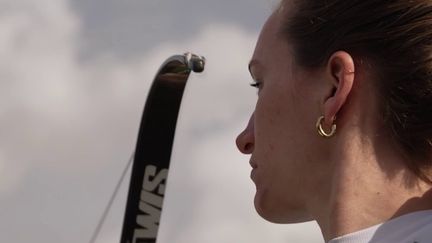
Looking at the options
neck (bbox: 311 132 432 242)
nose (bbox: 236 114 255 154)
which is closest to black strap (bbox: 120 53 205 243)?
nose (bbox: 236 114 255 154)

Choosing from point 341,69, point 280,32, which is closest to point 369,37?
point 341,69

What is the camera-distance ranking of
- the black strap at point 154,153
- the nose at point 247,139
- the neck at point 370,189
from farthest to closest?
the black strap at point 154,153, the nose at point 247,139, the neck at point 370,189

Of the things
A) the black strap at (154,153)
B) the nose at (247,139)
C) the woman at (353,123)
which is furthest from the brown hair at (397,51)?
the black strap at (154,153)

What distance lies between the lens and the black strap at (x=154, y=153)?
927cm

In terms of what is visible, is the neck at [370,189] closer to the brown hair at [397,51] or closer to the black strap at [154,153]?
the brown hair at [397,51]

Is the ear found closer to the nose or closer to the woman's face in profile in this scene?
the woman's face in profile

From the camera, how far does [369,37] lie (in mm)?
1224

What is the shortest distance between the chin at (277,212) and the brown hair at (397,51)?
0.23 meters

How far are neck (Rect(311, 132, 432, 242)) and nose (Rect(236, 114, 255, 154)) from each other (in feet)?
0.78

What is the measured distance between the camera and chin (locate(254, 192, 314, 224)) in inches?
52.3

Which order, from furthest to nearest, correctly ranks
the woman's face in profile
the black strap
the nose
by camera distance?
the black strap < the nose < the woman's face in profile

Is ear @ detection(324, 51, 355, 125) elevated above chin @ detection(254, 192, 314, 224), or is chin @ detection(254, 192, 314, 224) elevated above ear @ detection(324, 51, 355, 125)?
ear @ detection(324, 51, 355, 125)

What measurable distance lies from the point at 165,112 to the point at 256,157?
8.48 m

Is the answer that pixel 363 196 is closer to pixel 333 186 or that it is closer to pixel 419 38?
pixel 333 186
